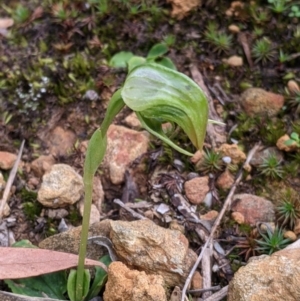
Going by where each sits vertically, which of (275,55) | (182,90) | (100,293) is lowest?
(100,293)

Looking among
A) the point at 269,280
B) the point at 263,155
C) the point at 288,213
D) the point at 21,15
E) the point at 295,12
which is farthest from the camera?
the point at 21,15

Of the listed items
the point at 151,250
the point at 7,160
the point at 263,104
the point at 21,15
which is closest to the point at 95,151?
the point at 151,250

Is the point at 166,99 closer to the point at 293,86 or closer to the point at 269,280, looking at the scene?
the point at 269,280

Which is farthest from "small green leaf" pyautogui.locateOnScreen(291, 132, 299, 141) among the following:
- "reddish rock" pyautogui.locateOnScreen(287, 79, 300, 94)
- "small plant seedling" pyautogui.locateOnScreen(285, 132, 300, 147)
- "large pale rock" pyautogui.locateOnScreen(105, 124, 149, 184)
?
"large pale rock" pyautogui.locateOnScreen(105, 124, 149, 184)

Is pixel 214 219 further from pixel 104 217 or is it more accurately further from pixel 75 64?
pixel 75 64

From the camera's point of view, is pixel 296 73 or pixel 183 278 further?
pixel 296 73

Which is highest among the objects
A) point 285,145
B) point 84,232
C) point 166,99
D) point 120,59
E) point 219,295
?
point 166,99

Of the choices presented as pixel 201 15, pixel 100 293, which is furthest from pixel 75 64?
pixel 100 293
